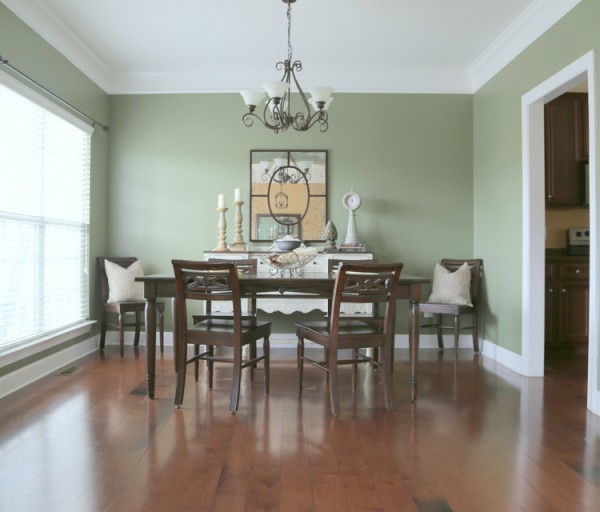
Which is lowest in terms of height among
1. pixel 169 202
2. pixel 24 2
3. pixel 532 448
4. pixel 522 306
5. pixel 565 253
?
pixel 532 448

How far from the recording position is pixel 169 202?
5.14 meters

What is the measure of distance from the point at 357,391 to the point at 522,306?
5.13 ft

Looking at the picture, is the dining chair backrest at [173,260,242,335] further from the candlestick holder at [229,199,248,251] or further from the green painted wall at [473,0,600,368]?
the green painted wall at [473,0,600,368]

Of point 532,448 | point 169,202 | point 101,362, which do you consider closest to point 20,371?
point 101,362

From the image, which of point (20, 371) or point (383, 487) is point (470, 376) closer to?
Answer: point (383, 487)

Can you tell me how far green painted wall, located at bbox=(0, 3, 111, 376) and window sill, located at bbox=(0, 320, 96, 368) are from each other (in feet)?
0.20

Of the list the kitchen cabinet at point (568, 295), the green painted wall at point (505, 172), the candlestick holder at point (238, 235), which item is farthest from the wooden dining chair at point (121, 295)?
the kitchen cabinet at point (568, 295)

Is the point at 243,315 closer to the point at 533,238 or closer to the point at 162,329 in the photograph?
the point at 162,329

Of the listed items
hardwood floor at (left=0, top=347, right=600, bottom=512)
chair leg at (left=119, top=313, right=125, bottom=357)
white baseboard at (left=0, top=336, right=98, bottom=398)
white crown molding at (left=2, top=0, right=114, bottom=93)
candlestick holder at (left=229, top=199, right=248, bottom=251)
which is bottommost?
hardwood floor at (left=0, top=347, right=600, bottom=512)

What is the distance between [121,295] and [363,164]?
101 inches

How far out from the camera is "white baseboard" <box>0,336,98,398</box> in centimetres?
333

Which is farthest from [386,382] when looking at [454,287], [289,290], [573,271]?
[573,271]

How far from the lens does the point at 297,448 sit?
7.78ft

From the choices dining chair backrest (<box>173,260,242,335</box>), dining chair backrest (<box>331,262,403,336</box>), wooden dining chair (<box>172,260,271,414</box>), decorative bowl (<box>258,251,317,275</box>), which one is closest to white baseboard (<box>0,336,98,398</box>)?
wooden dining chair (<box>172,260,271,414</box>)
